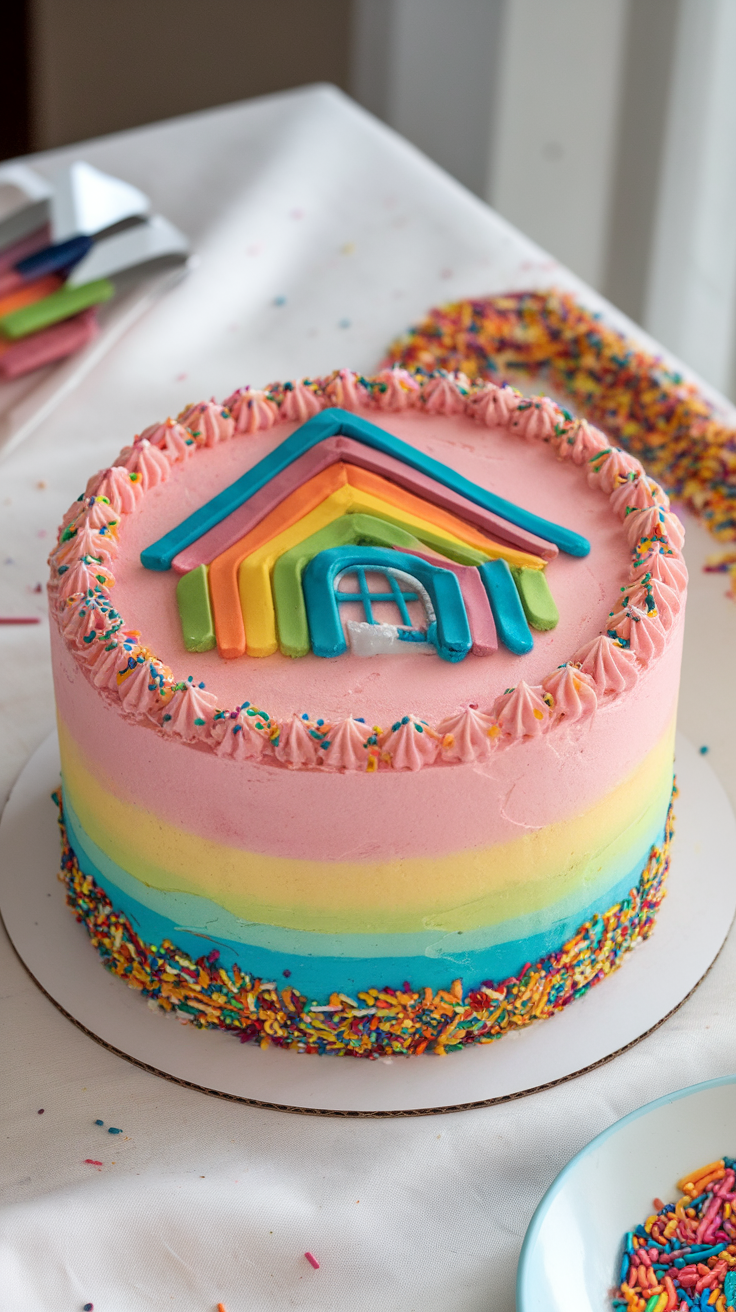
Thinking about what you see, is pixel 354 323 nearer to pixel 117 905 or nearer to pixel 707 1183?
pixel 117 905

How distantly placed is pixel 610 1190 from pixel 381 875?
1.60 feet

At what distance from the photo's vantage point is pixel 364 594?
218cm

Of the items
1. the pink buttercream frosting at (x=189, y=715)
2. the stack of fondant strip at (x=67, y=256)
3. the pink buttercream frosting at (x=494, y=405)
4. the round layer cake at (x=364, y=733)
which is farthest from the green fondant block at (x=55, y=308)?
the pink buttercream frosting at (x=189, y=715)


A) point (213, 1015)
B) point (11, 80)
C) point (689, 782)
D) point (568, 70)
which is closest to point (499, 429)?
point (689, 782)

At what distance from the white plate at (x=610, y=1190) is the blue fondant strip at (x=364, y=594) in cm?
66

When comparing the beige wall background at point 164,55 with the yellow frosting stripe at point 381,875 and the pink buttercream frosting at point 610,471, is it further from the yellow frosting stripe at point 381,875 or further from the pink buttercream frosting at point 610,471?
the yellow frosting stripe at point 381,875

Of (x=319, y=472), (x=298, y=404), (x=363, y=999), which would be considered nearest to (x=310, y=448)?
(x=319, y=472)

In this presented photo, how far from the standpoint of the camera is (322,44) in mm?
5492

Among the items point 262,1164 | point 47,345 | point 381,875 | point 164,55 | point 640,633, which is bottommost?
point 262,1164

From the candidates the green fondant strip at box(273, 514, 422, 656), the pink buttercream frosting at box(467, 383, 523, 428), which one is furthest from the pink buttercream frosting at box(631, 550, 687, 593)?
the pink buttercream frosting at box(467, 383, 523, 428)

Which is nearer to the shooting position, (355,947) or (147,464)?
→ (355,947)

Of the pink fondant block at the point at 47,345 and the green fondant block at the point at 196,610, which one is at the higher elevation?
the green fondant block at the point at 196,610

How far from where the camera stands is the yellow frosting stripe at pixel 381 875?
2.00 meters

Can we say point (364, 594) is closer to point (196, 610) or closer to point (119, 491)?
point (196, 610)
